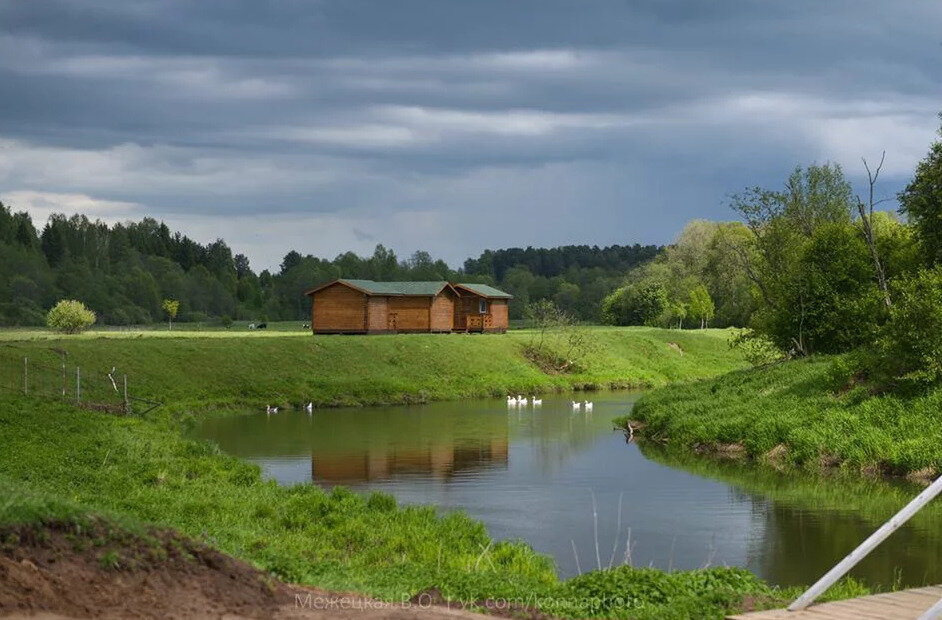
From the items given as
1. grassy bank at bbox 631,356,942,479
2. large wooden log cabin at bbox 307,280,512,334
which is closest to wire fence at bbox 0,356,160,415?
grassy bank at bbox 631,356,942,479

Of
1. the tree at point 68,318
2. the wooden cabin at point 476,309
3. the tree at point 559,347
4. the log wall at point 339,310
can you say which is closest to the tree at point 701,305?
the wooden cabin at point 476,309

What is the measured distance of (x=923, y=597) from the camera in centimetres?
1266

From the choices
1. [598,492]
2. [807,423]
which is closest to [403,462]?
[598,492]

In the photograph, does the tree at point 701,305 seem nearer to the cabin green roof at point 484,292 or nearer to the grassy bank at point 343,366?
the cabin green roof at point 484,292

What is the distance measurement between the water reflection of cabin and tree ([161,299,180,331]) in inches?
4175

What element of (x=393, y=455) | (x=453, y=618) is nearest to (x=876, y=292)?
(x=393, y=455)

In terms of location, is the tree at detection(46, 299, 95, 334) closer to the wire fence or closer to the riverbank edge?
the wire fence

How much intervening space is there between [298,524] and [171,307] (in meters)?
128

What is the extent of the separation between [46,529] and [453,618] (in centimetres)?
385

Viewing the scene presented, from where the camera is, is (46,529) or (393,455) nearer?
(46,529)

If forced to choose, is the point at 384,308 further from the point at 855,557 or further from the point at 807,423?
the point at 855,557

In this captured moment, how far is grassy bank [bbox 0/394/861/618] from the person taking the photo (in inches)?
509

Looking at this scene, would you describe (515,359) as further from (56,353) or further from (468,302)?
(56,353)

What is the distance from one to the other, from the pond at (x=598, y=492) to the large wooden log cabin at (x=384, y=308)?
3435 centimetres
